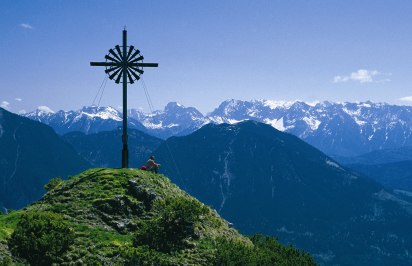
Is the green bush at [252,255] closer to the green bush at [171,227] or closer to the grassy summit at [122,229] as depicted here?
the grassy summit at [122,229]

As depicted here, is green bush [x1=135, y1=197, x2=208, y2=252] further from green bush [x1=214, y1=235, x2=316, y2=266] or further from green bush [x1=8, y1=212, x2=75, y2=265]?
green bush [x1=8, y1=212, x2=75, y2=265]

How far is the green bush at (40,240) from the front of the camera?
33.0m

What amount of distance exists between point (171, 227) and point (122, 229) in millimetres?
4670

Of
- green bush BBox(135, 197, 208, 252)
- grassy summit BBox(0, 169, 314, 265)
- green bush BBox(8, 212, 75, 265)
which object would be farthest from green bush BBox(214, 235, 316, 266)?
green bush BBox(8, 212, 75, 265)

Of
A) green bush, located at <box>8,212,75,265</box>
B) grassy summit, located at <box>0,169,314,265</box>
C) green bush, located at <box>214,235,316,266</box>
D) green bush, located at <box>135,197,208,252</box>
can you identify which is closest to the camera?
green bush, located at <box>8,212,75,265</box>

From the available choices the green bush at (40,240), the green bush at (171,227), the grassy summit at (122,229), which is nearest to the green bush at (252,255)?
the grassy summit at (122,229)

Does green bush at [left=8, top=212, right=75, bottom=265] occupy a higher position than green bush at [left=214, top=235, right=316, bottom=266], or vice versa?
green bush at [left=8, top=212, right=75, bottom=265]

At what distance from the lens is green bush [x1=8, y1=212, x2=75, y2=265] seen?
33000 mm

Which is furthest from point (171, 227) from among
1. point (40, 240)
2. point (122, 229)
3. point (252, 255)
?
point (40, 240)

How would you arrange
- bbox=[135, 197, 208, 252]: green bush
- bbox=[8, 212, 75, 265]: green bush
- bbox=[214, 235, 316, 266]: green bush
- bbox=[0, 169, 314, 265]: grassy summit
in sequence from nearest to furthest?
1. bbox=[8, 212, 75, 265]: green bush
2. bbox=[0, 169, 314, 265]: grassy summit
3. bbox=[214, 235, 316, 266]: green bush
4. bbox=[135, 197, 208, 252]: green bush

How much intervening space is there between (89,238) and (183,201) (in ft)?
32.6

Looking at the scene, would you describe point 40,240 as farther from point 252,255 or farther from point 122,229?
point 252,255

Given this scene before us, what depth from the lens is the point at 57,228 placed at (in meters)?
35.6

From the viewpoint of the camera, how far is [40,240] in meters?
33.0
